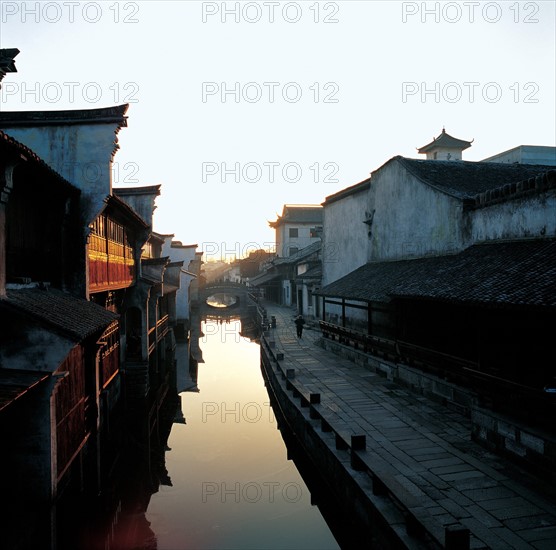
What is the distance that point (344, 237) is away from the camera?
91.5 ft

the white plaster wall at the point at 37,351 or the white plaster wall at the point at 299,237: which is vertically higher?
the white plaster wall at the point at 299,237

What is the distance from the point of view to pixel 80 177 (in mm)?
11695

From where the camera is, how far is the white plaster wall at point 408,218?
1594 centimetres

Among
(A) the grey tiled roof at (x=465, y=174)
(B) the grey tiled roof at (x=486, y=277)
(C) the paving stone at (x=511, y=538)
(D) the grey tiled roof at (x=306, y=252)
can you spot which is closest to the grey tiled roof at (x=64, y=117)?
(B) the grey tiled roof at (x=486, y=277)

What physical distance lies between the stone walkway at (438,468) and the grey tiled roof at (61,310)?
5.86 meters

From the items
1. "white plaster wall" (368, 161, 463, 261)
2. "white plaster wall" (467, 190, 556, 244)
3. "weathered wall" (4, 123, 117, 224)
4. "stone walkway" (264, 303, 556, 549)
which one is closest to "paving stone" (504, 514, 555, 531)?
"stone walkway" (264, 303, 556, 549)

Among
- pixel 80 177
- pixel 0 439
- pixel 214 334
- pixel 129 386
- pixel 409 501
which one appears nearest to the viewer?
pixel 409 501

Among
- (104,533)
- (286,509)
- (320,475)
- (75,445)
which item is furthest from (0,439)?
(320,475)

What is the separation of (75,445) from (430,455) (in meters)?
7.58

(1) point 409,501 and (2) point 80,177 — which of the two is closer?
(1) point 409,501

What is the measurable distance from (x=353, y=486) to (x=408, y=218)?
13103 millimetres

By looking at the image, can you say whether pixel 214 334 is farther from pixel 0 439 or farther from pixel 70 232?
pixel 0 439

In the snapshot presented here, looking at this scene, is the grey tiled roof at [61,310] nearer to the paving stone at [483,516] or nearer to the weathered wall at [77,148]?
the weathered wall at [77,148]

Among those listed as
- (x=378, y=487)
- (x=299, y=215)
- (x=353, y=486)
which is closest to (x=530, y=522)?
(x=378, y=487)
